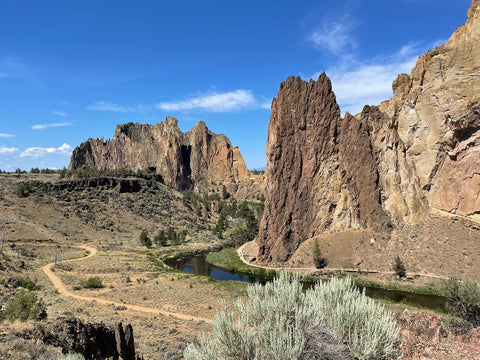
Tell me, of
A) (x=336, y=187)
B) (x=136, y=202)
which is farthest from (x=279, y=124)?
(x=136, y=202)

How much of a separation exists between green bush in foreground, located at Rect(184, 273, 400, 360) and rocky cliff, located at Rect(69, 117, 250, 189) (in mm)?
172835

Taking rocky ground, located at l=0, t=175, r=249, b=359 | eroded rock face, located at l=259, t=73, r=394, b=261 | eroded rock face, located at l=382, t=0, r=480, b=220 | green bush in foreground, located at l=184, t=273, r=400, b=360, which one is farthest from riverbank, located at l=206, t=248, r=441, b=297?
green bush in foreground, located at l=184, t=273, r=400, b=360

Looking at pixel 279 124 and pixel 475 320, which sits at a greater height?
pixel 279 124

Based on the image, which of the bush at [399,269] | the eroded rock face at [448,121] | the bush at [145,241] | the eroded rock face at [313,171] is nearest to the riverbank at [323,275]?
the bush at [399,269]

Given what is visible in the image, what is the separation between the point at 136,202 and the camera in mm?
97438

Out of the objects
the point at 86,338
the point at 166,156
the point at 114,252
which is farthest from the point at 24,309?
the point at 166,156

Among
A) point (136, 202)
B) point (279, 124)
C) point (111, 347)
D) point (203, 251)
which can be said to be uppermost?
point (279, 124)

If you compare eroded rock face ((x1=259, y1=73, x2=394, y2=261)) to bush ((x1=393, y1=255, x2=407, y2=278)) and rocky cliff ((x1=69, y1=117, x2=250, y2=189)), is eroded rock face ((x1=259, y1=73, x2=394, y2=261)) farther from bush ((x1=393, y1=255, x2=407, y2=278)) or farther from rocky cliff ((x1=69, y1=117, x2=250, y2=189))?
rocky cliff ((x1=69, y1=117, x2=250, y2=189))

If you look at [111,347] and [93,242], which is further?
[93,242]

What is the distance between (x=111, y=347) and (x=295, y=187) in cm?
4902

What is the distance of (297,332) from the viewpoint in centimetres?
858

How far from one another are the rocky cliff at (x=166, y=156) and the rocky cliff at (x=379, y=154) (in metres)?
128

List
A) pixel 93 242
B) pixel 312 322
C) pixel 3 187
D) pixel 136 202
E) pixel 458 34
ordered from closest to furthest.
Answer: pixel 312 322 < pixel 458 34 < pixel 93 242 < pixel 3 187 < pixel 136 202

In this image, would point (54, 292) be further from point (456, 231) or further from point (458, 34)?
point (458, 34)
